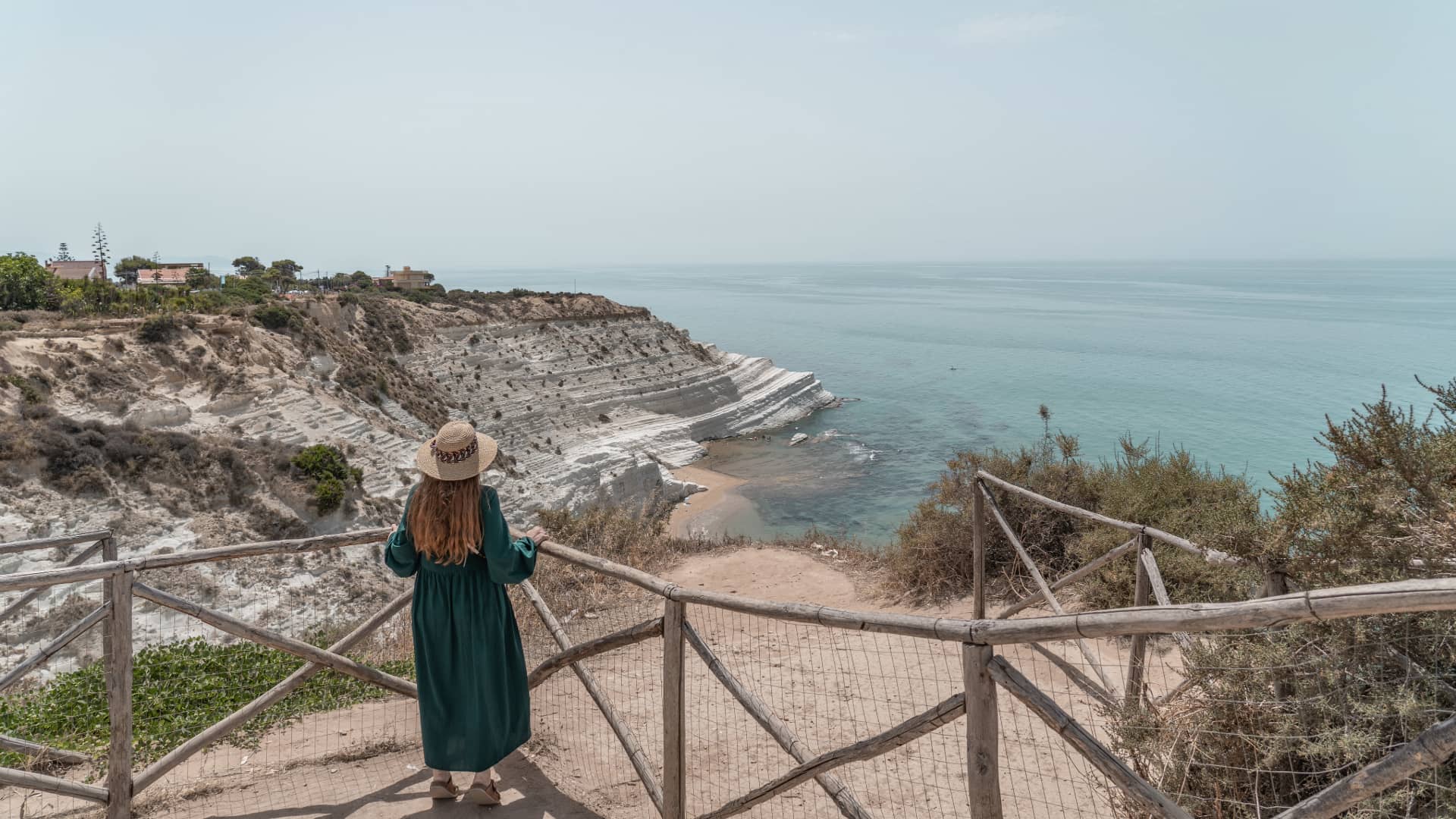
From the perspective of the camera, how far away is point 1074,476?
10461 millimetres

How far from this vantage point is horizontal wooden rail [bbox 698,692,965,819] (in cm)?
260

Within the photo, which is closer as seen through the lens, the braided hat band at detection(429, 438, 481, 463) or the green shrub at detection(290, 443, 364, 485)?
the braided hat band at detection(429, 438, 481, 463)

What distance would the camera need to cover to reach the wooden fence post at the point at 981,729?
2490mm

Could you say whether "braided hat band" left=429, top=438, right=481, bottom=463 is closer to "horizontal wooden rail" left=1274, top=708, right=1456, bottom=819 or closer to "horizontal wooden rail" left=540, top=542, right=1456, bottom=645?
"horizontal wooden rail" left=540, top=542, right=1456, bottom=645

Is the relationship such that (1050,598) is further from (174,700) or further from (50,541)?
(50,541)

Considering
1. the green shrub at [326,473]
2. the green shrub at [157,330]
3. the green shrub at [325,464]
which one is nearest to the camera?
the green shrub at [326,473]

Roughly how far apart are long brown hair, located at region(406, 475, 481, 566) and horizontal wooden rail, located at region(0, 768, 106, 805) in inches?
78.3

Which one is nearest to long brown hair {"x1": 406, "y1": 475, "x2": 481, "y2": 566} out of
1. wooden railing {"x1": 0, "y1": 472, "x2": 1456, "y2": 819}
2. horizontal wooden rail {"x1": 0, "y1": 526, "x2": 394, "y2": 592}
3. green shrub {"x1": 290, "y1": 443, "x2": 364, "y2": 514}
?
wooden railing {"x1": 0, "y1": 472, "x2": 1456, "y2": 819}

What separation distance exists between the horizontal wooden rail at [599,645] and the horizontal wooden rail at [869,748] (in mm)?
801

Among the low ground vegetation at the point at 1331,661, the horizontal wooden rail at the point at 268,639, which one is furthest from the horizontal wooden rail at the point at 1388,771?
the horizontal wooden rail at the point at 268,639

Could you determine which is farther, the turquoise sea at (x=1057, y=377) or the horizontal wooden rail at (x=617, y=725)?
the turquoise sea at (x=1057, y=377)

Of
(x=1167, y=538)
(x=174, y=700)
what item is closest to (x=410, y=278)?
(x=174, y=700)

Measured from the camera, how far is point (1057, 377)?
59.2 meters

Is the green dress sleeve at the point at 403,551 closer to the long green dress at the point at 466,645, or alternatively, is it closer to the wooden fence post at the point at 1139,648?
the long green dress at the point at 466,645
